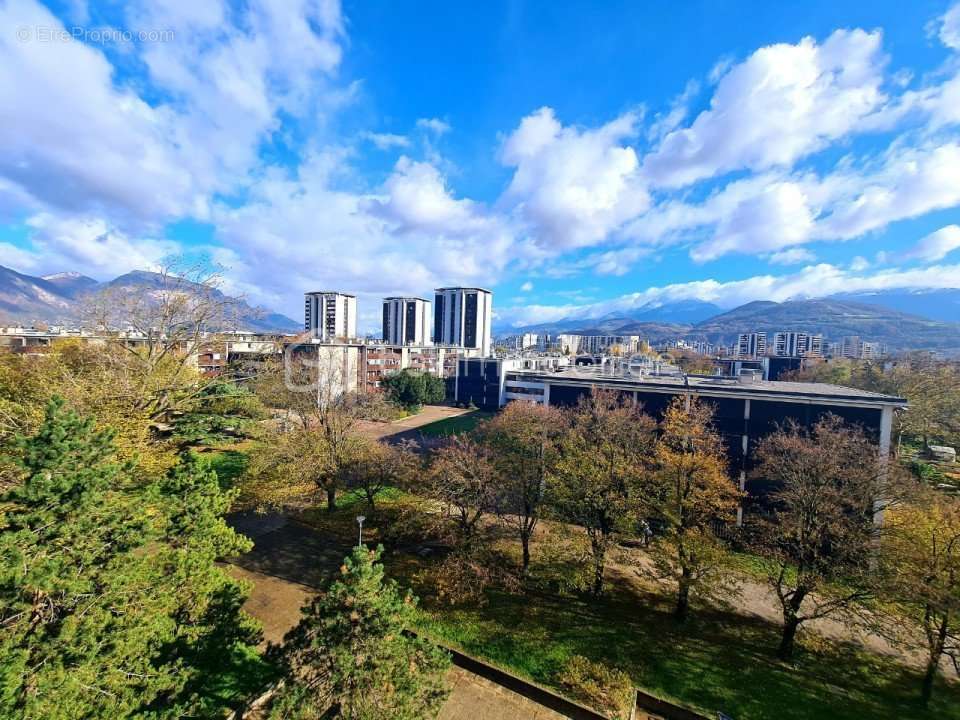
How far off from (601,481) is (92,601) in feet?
39.0

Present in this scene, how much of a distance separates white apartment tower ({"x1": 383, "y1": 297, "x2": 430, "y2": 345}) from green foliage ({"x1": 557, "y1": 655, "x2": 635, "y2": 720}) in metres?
83.9

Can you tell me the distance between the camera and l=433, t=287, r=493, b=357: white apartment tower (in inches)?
3696

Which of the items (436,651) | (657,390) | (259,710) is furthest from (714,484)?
(259,710)

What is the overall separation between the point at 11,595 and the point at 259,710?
18.6 ft

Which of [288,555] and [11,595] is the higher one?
[11,595]

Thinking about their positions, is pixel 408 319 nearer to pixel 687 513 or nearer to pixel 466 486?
pixel 466 486

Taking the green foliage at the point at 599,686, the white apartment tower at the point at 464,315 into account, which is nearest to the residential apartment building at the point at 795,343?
the white apartment tower at the point at 464,315

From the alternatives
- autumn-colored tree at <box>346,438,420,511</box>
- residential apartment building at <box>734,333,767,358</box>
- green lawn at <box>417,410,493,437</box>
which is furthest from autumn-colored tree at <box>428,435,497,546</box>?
residential apartment building at <box>734,333,767,358</box>

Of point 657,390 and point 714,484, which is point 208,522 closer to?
point 714,484

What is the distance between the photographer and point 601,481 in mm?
12461

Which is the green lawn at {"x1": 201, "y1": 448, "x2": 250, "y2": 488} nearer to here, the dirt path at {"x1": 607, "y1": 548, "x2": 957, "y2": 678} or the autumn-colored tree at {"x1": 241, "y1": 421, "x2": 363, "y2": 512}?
the autumn-colored tree at {"x1": 241, "y1": 421, "x2": 363, "y2": 512}

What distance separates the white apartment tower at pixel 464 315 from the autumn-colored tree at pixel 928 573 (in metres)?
83.0

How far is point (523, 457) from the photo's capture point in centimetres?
1410

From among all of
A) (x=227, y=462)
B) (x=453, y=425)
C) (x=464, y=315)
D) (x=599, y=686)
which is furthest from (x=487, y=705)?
(x=464, y=315)
